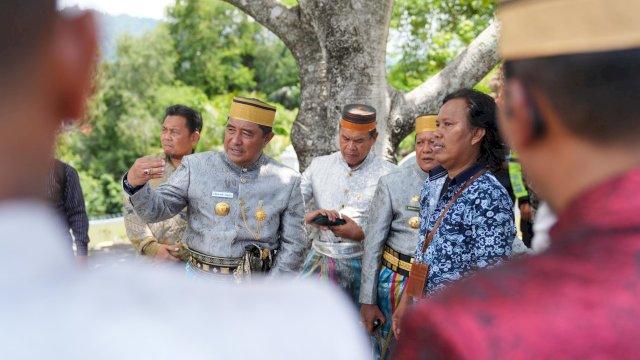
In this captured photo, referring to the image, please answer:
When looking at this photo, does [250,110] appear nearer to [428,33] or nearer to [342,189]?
[342,189]

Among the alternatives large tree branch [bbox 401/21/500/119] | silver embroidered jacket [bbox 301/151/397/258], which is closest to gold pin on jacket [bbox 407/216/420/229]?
silver embroidered jacket [bbox 301/151/397/258]

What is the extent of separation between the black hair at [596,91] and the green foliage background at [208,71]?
24.9 feet

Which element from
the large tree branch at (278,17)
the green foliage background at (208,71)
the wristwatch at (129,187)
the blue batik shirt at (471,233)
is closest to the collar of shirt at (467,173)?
the blue batik shirt at (471,233)

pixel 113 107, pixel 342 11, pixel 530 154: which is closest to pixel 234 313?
pixel 530 154

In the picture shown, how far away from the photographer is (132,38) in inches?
1169

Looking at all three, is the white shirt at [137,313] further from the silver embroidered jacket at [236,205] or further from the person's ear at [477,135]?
the silver embroidered jacket at [236,205]

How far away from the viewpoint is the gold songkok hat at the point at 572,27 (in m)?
0.84

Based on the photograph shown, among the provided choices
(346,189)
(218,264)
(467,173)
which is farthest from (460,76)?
(218,264)

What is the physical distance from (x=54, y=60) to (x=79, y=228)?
353 cm

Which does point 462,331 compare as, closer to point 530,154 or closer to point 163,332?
point 530,154

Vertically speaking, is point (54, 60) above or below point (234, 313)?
above

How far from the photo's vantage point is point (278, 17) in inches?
196

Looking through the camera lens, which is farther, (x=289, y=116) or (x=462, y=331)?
(x=289, y=116)

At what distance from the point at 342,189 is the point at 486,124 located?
1.70 metres
